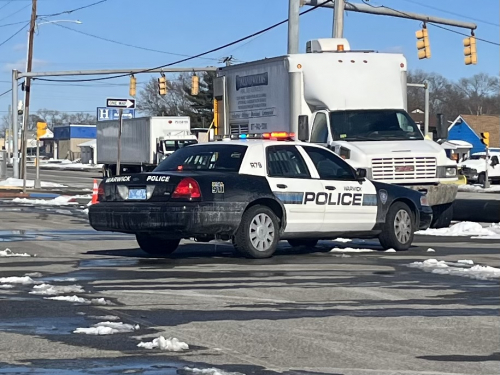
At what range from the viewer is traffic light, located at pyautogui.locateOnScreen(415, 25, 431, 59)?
31.5 metres

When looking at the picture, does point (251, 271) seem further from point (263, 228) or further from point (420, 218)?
point (420, 218)

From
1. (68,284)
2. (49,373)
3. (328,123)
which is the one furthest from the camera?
(328,123)

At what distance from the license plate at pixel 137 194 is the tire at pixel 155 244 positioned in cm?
93

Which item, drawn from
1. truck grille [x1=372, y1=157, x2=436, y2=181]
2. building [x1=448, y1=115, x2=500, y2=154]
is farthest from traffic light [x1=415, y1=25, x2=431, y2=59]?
building [x1=448, y1=115, x2=500, y2=154]

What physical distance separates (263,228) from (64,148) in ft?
428

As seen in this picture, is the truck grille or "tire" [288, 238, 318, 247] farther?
the truck grille

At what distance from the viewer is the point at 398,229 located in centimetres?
1398

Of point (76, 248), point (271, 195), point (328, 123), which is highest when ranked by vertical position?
point (328, 123)

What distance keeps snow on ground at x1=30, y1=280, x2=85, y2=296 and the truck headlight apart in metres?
9.62

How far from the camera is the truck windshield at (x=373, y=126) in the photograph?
1859 cm

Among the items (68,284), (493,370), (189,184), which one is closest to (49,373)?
(493,370)

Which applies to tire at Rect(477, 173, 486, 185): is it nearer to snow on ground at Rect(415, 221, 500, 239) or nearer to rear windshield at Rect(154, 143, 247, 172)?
snow on ground at Rect(415, 221, 500, 239)

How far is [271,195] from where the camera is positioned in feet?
41.0

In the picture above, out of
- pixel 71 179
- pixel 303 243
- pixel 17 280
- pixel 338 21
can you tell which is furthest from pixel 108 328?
pixel 71 179
